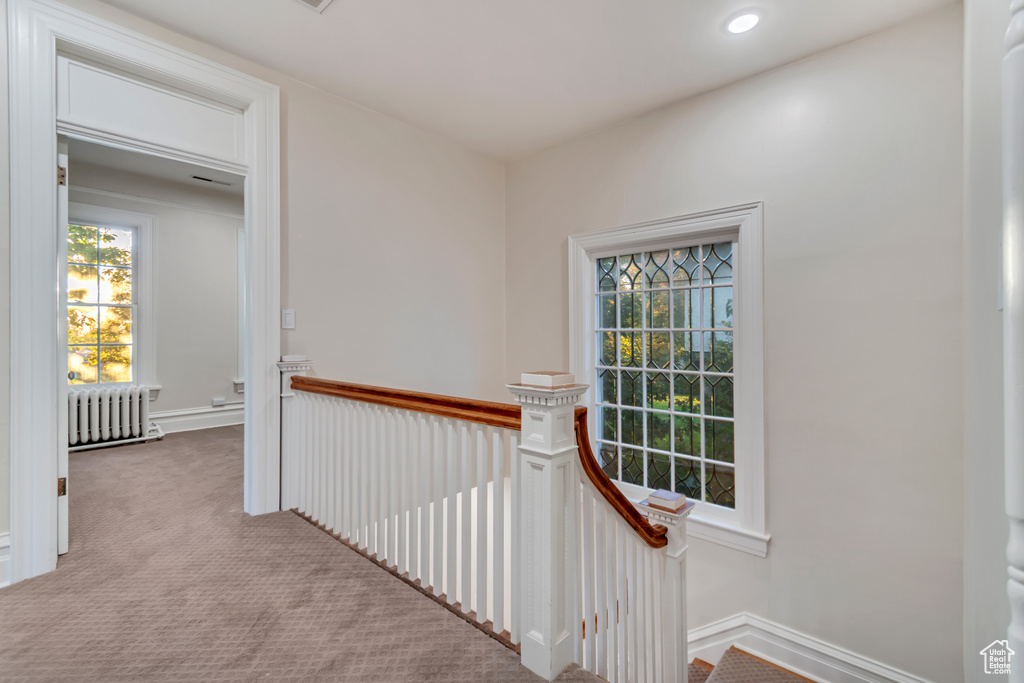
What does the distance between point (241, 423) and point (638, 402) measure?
4317 millimetres

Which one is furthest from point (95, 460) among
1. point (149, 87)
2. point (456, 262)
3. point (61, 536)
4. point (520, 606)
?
point (520, 606)

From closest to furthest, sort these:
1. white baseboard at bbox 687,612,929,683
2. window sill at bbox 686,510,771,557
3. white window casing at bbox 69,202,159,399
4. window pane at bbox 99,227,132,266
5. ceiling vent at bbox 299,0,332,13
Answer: ceiling vent at bbox 299,0,332,13
white baseboard at bbox 687,612,929,683
window sill at bbox 686,510,771,557
window pane at bbox 99,227,132,266
white window casing at bbox 69,202,159,399

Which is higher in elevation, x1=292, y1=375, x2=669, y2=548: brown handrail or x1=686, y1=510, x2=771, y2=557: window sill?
x1=292, y1=375, x2=669, y2=548: brown handrail

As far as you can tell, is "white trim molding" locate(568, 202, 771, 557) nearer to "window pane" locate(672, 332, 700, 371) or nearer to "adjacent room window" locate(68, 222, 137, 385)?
"window pane" locate(672, 332, 700, 371)

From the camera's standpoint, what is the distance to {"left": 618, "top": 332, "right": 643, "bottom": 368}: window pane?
126 inches

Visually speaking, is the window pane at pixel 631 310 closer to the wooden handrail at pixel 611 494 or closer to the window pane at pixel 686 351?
the window pane at pixel 686 351

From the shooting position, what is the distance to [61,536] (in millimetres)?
2031

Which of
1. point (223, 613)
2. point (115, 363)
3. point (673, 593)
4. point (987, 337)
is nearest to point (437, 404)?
point (223, 613)

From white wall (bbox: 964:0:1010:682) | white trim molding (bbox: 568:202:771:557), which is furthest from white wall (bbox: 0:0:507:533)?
white wall (bbox: 964:0:1010:682)

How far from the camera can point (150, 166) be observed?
403 cm

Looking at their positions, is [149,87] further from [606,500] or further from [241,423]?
[241,423]

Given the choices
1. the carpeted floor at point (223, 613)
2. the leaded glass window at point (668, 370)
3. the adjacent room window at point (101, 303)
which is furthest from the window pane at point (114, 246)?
the leaded glass window at point (668, 370)

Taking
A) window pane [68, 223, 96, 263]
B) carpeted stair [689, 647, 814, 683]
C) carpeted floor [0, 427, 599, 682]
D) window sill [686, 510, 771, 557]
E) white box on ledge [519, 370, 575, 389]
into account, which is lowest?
carpeted stair [689, 647, 814, 683]

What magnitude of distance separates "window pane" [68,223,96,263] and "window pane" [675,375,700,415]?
5.23 m
